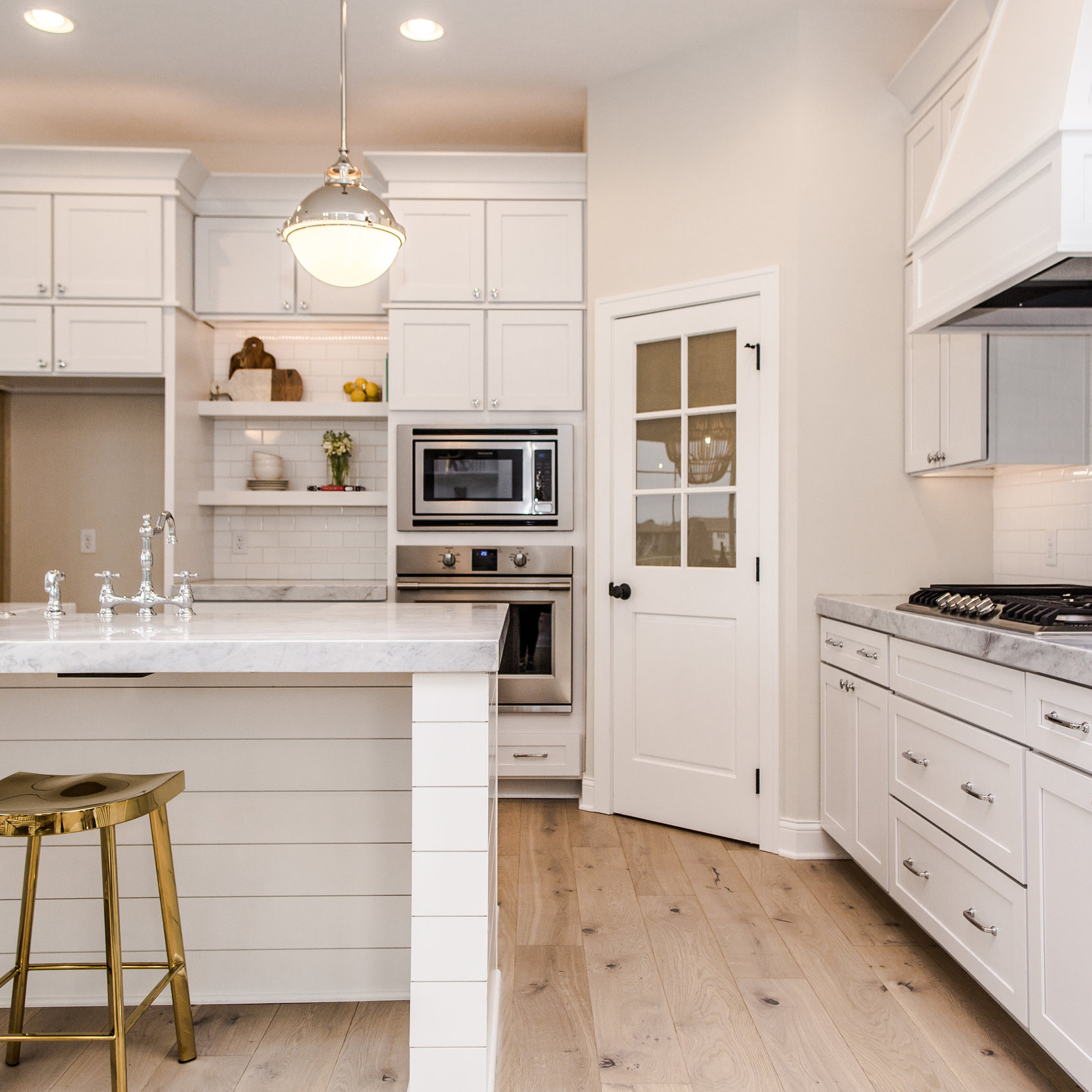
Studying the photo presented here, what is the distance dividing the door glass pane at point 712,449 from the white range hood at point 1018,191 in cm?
92

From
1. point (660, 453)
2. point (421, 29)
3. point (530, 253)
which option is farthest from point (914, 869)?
point (421, 29)

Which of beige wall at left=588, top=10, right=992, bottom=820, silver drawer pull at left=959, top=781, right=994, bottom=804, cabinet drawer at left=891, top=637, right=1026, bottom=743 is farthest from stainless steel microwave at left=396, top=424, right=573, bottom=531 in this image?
silver drawer pull at left=959, top=781, right=994, bottom=804

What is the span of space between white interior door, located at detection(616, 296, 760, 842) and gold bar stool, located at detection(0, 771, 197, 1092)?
1973 millimetres

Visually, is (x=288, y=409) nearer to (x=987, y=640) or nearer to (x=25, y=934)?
(x=25, y=934)

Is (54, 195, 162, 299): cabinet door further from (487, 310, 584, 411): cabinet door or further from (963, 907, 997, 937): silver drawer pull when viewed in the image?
(963, 907, 997, 937): silver drawer pull

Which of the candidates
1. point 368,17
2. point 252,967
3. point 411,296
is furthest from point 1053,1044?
point 368,17

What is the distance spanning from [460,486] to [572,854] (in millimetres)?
1560

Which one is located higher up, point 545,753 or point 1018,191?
point 1018,191

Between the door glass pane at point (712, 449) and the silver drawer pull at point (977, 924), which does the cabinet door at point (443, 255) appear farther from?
the silver drawer pull at point (977, 924)

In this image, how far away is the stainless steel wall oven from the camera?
12.2 ft

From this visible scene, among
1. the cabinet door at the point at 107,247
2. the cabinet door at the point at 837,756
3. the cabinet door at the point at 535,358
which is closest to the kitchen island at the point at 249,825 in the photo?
the cabinet door at the point at 837,756

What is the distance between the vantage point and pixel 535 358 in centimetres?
379

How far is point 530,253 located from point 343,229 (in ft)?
5.95

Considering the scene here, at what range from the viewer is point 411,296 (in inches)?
150
